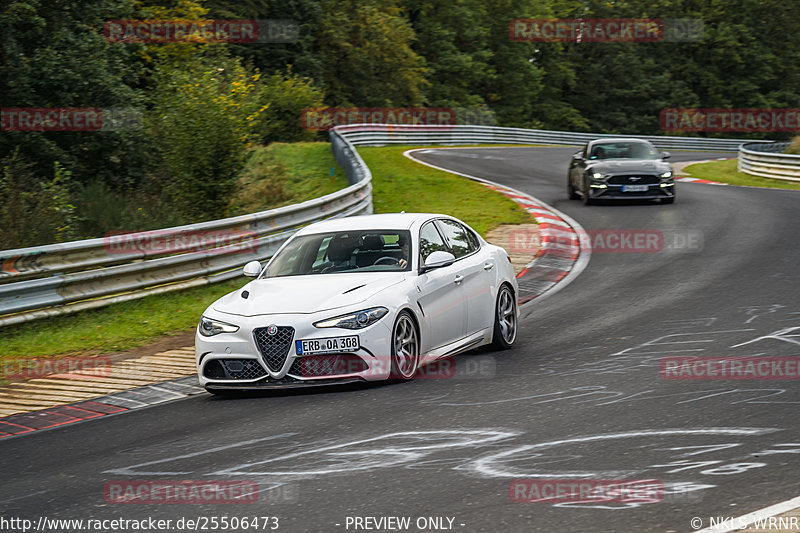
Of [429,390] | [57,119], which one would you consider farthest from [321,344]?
[57,119]

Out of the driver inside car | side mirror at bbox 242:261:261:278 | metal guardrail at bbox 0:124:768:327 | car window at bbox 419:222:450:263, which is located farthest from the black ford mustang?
side mirror at bbox 242:261:261:278

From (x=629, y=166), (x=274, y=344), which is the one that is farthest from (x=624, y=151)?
(x=274, y=344)

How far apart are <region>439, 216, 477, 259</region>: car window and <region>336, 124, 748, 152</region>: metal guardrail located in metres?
29.3

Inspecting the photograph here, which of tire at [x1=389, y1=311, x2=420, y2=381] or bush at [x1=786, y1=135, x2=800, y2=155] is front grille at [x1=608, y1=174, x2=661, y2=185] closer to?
tire at [x1=389, y1=311, x2=420, y2=381]

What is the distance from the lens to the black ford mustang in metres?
22.6

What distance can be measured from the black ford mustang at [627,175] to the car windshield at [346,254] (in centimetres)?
1422

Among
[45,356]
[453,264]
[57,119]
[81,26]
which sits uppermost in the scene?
[81,26]

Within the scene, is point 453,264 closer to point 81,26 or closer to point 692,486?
point 692,486

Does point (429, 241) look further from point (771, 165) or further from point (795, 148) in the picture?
point (795, 148)

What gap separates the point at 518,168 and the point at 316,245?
2554 centimetres

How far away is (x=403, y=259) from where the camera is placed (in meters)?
9.10

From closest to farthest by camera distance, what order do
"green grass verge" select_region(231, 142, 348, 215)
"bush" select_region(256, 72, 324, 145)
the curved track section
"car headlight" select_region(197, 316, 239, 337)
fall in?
the curved track section, "car headlight" select_region(197, 316, 239, 337), "green grass verge" select_region(231, 142, 348, 215), "bush" select_region(256, 72, 324, 145)

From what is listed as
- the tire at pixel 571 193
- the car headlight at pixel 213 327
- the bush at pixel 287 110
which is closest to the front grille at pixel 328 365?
the car headlight at pixel 213 327

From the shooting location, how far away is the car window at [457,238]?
9.94 meters
